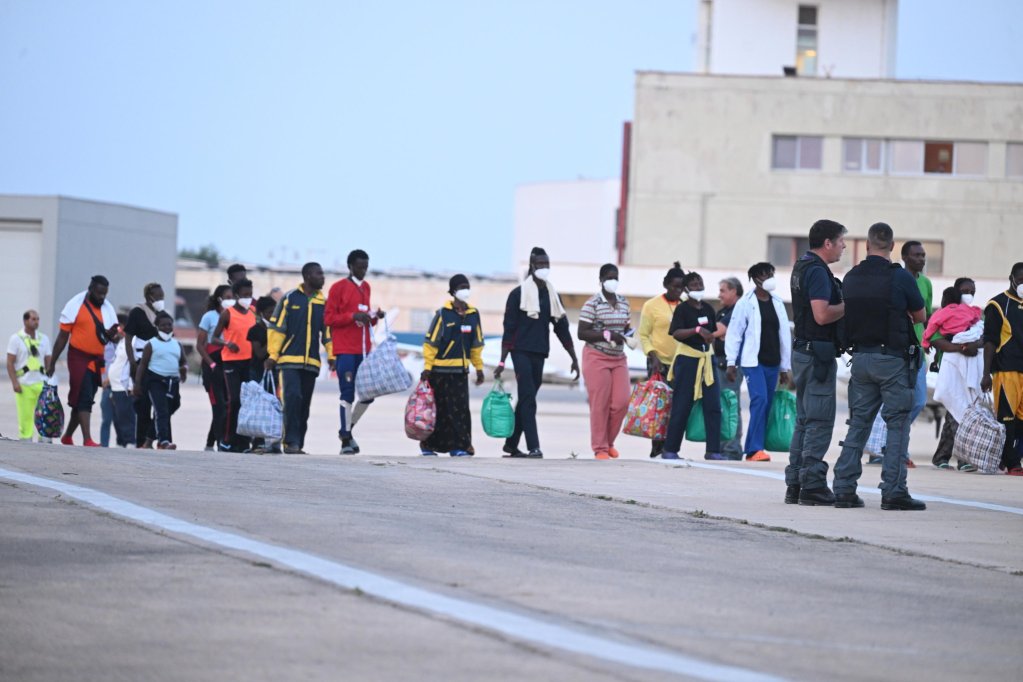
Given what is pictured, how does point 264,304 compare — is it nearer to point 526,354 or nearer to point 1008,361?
point 526,354

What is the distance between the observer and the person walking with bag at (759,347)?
51.9 ft

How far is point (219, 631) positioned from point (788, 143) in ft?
178

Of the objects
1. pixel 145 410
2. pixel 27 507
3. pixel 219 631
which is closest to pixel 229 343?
pixel 145 410

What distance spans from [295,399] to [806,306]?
20.6ft

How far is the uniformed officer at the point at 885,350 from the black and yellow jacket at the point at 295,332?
6322mm

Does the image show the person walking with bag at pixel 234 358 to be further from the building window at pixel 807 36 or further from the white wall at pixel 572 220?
the white wall at pixel 572 220

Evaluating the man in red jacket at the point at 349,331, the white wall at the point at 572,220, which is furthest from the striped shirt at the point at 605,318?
the white wall at the point at 572,220

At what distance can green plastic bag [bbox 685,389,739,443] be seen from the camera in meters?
16.3

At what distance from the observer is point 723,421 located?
650 inches

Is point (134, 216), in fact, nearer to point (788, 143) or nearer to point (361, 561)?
point (788, 143)

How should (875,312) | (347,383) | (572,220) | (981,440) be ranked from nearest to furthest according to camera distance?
(875,312) < (981,440) < (347,383) < (572,220)

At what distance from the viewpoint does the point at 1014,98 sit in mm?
57438

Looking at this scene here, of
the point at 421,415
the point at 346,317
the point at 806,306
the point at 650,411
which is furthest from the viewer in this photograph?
the point at 650,411

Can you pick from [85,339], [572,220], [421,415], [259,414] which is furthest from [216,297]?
[572,220]
